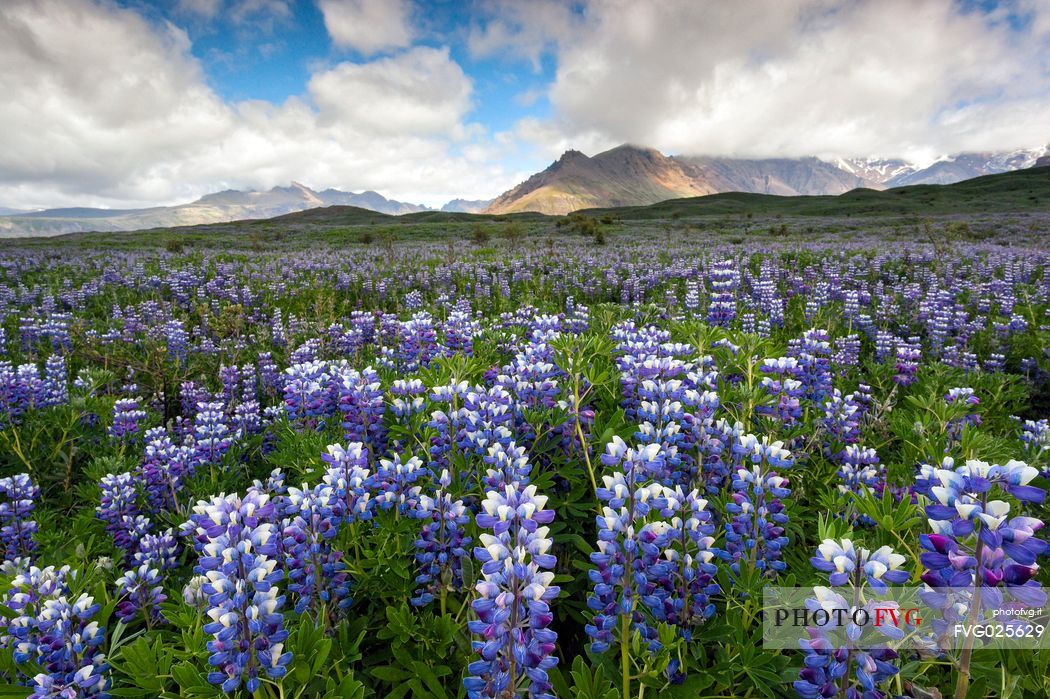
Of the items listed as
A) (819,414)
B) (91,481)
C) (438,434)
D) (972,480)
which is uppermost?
(972,480)

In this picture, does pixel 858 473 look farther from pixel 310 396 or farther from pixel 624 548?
pixel 310 396

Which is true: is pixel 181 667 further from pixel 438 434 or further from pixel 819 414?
pixel 819 414

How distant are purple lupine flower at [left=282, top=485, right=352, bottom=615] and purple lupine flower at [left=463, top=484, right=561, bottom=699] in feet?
2.83

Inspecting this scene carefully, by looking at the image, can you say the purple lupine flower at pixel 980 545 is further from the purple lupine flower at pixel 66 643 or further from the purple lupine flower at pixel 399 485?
the purple lupine flower at pixel 66 643

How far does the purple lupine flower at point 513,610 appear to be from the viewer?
1.38 meters

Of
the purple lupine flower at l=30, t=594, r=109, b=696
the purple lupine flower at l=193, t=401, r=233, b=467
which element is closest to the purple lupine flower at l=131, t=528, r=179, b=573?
the purple lupine flower at l=30, t=594, r=109, b=696

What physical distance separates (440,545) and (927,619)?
1.74m

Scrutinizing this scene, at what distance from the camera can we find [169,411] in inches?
222

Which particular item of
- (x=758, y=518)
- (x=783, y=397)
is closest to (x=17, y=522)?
(x=758, y=518)

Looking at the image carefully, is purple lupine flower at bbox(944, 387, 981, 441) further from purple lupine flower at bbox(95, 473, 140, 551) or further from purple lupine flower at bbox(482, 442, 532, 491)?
purple lupine flower at bbox(95, 473, 140, 551)

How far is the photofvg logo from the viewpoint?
122cm

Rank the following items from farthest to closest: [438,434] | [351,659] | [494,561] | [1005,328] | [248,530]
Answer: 1. [1005,328]
2. [438,434]
3. [351,659]
4. [248,530]
5. [494,561]

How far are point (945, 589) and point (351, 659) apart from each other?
1.91 metres

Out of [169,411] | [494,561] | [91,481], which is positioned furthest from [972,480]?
[169,411]
